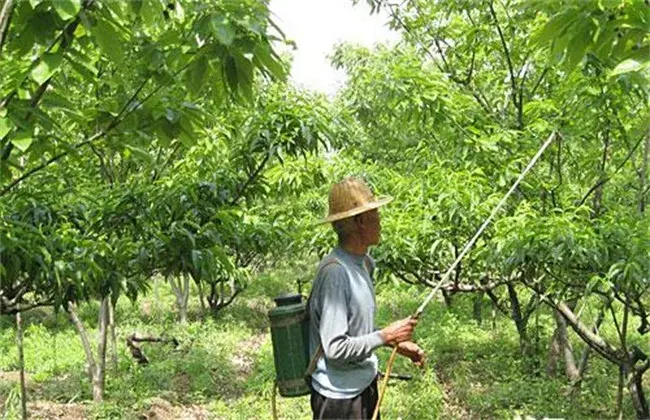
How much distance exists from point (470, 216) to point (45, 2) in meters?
3.59

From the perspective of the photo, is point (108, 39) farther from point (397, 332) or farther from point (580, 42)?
point (397, 332)

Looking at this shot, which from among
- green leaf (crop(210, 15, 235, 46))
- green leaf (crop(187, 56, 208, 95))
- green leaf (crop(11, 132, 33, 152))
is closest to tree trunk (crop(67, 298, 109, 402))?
green leaf (crop(187, 56, 208, 95))

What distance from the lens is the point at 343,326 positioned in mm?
2398

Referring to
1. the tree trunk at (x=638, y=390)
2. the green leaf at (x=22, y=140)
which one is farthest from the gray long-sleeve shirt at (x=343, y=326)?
the tree trunk at (x=638, y=390)

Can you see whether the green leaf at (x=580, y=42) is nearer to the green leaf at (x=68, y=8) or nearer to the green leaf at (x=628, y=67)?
the green leaf at (x=628, y=67)

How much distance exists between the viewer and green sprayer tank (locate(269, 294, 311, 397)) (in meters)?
2.57

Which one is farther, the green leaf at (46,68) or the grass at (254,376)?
the grass at (254,376)

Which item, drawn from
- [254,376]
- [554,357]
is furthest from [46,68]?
[254,376]

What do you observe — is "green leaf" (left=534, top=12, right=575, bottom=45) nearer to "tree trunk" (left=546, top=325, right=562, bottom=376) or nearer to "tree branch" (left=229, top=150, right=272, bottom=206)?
"tree branch" (left=229, top=150, right=272, bottom=206)

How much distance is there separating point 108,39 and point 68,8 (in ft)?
0.73

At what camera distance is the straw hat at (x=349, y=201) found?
2.56 m

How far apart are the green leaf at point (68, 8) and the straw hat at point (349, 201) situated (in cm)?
126

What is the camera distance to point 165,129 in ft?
7.09

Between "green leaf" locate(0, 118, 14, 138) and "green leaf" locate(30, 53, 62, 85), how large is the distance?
12 cm
